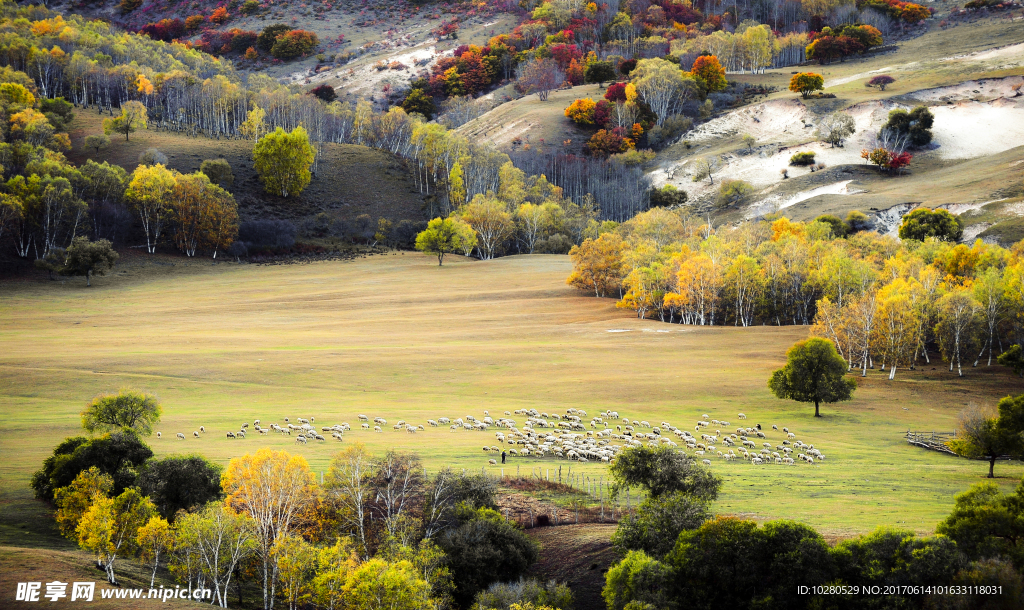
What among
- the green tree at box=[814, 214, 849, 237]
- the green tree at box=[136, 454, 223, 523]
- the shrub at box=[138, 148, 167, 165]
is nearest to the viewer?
the green tree at box=[136, 454, 223, 523]

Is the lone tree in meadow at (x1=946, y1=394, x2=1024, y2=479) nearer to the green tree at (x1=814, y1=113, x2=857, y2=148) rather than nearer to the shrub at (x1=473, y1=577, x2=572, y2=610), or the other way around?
the shrub at (x1=473, y1=577, x2=572, y2=610)

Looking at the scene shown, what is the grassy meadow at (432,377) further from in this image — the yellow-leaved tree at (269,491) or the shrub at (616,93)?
the shrub at (616,93)

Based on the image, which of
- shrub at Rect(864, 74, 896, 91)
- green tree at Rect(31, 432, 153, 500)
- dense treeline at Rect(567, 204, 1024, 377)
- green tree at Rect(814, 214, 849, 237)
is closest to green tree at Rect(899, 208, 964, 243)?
dense treeline at Rect(567, 204, 1024, 377)

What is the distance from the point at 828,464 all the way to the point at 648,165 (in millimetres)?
128751

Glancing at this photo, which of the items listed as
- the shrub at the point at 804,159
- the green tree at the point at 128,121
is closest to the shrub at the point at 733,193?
the shrub at the point at 804,159

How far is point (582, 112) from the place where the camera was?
176 m

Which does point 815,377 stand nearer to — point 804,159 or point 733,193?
point 733,193

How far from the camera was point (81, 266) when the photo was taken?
94000mm

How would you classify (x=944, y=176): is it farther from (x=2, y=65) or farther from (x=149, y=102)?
(x=2, y=65)

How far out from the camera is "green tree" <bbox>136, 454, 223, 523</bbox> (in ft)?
110

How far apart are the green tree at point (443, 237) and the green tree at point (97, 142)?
62243mm

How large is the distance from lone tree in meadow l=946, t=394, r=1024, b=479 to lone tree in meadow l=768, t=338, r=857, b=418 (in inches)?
540

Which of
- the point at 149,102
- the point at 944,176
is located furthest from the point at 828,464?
the point at 149,102

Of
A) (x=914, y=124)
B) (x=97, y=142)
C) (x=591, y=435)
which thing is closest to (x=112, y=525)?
(x=591, y=435)
